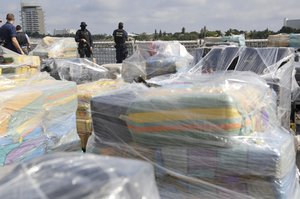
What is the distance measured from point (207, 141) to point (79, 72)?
606 cm

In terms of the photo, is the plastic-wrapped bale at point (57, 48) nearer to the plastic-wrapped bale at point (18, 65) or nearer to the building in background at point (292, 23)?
the plastic-wrapped bale at point (18, 65)

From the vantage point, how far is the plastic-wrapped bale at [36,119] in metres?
2.97

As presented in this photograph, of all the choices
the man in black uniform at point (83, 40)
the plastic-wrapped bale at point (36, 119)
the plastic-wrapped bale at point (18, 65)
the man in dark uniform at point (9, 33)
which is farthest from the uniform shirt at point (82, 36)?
the plastic-wrapped bale at point (36, 119)

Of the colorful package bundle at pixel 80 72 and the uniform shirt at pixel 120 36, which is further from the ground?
the uniform shirt at pixel 120 36

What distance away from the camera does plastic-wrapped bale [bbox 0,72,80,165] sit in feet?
9.74

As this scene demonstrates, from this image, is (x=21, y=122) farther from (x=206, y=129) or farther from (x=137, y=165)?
(x=137, y=165)

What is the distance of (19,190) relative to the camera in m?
1.31

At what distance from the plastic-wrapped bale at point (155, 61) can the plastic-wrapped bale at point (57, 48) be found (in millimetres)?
4682

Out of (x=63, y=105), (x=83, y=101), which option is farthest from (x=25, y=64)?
(x=63, y=105)

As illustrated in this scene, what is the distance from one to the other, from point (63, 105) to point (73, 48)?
Result: 1009cm

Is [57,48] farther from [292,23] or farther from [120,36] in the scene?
[292,23]

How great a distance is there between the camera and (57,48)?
1281 cm

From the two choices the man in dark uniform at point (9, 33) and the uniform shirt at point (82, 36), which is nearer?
the man in dark uniform at point (9, 33)

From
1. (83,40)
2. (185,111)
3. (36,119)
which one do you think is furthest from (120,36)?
(185,111)
